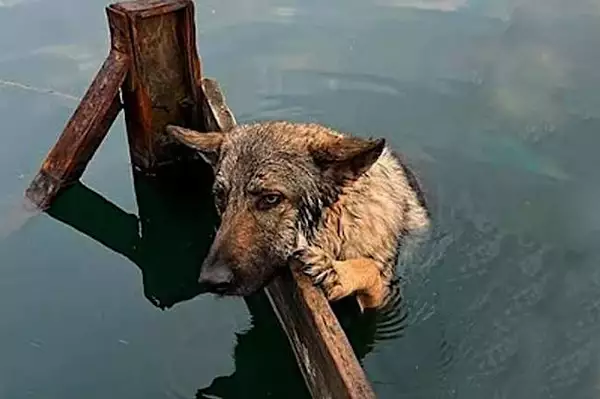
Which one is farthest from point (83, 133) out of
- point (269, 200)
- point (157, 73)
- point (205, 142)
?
point (269, 200)

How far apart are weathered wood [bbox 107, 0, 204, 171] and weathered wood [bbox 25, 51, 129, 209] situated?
0.12 m

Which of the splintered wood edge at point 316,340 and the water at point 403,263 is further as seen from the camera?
the water at point 403,263

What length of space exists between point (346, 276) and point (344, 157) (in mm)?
713

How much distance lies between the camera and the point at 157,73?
6297mm

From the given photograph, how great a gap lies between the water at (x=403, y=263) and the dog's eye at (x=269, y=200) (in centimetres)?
123

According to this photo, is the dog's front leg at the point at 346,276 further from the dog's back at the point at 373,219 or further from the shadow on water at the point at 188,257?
the shadow on water at the point at 188,257

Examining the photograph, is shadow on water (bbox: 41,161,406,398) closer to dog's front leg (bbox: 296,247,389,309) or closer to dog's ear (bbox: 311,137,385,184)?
dog's front leg (bbox: 296,247,389,309)

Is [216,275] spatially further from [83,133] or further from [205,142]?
[83,133]

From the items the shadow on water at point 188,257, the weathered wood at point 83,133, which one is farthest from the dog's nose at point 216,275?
the weathered wood at point 83,133

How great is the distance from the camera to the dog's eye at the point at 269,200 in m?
4.56

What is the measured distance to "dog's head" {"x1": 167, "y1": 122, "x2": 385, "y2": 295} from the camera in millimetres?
4453

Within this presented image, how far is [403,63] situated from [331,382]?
543 centimetres

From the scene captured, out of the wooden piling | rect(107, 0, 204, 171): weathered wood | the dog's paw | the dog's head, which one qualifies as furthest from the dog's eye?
rect(107, 0, 204, 171): weathered wood

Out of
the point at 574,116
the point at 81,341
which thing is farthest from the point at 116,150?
the point at 574,116
